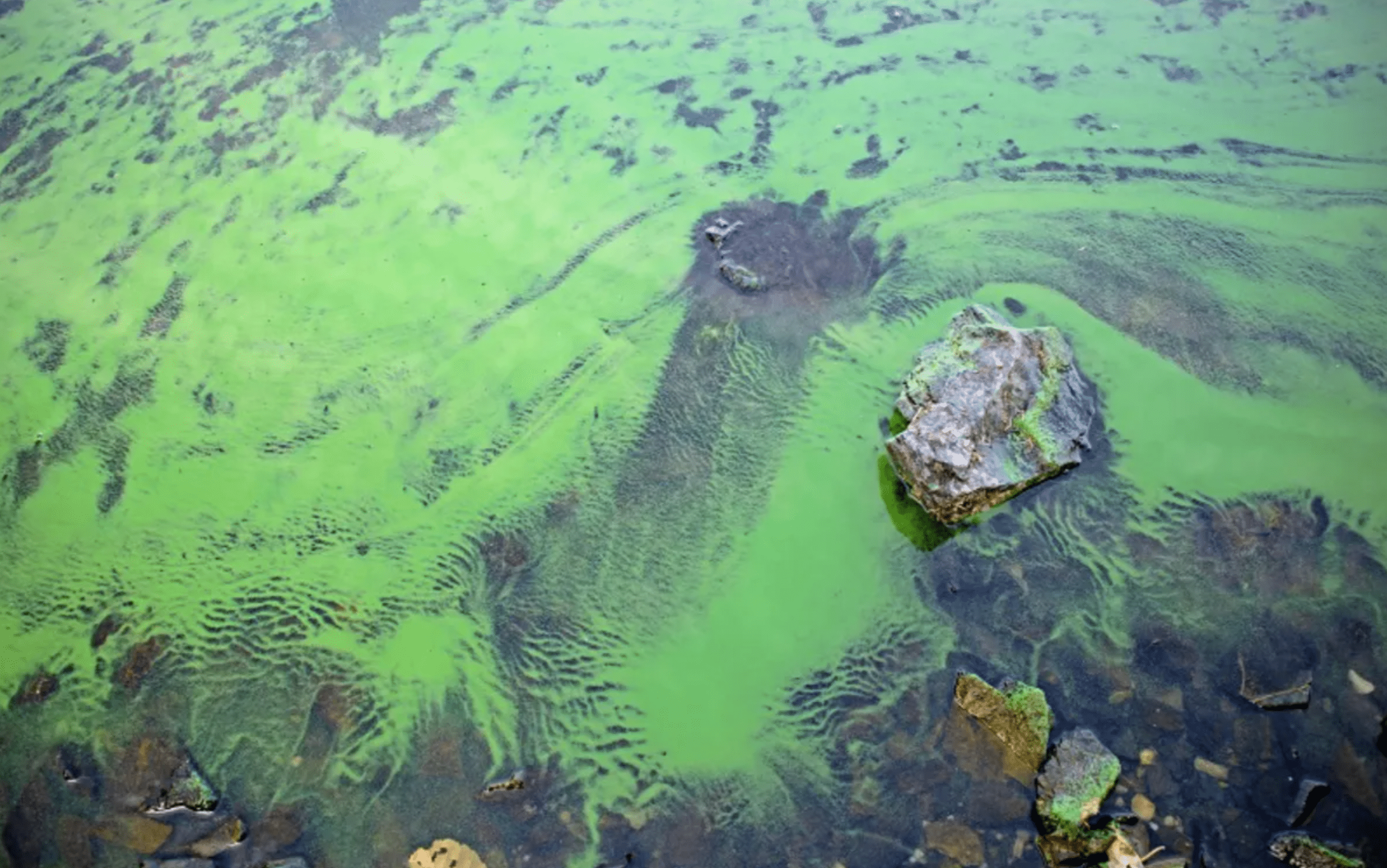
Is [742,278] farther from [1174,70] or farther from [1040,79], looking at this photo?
[1174,70]

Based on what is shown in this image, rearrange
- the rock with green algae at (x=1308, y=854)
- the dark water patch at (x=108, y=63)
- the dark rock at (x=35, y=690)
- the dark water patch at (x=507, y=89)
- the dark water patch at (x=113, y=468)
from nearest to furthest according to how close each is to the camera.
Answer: the rock with green algae at (x=1308, y=854), the dark rock at (x=35, y=690), the dark water patch at (x=113, y=468), the dark water patch at (x=507, y=89), the dark water patch at (x=108, y=63)

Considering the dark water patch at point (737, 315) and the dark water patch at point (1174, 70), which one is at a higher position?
the dark water patch at point (1174, 70)

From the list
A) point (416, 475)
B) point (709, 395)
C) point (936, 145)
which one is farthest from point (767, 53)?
point (416, 475)

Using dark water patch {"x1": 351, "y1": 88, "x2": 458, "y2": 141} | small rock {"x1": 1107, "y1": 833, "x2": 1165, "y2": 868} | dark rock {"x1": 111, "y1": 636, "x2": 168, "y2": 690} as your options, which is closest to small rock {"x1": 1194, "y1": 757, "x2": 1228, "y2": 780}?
small rock {"x1": 1107, "y1": 833, "x2": 1165, "y2": 868}

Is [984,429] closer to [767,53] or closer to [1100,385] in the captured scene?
[1100,385]

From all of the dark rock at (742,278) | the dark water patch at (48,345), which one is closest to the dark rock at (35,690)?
the dark water patch at (48,345)

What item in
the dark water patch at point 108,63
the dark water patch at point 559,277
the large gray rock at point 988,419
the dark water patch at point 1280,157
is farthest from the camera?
the dark water patch at point 108,63

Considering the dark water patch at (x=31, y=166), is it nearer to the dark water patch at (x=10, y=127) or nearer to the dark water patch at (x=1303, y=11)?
the dark water patch at (x=10, y=127)

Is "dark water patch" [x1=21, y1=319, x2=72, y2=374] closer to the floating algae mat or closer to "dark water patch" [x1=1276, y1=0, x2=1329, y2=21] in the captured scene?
the floating algae mat
